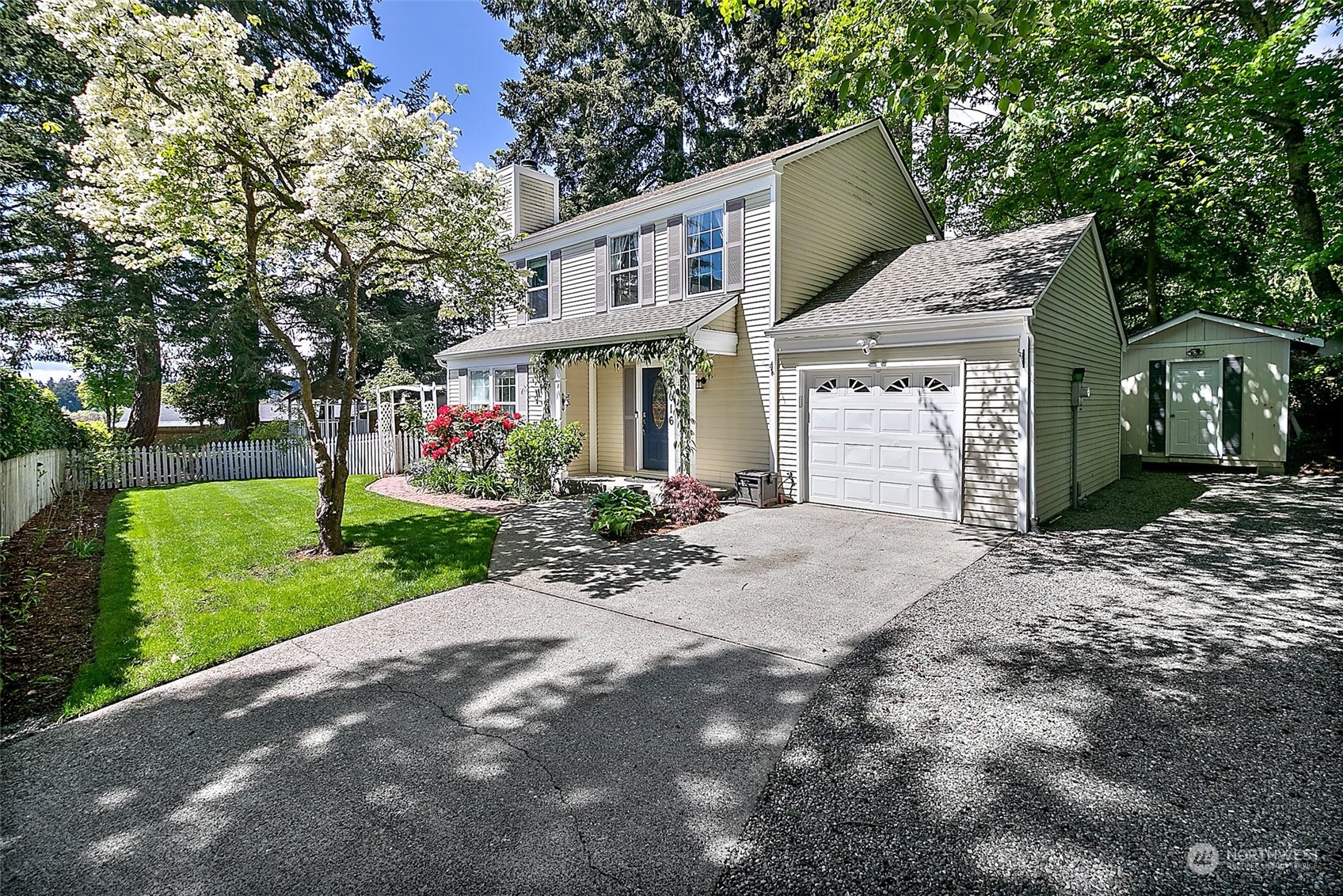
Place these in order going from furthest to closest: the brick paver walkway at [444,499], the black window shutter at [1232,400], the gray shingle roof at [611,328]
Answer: the black window shutter at [1232,400]
the gray shingle roof at [611,328]
the brick paver walkway at [444,499]

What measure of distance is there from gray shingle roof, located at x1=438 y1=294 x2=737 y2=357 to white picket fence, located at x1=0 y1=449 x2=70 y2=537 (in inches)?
297

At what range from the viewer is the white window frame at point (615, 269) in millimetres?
12977

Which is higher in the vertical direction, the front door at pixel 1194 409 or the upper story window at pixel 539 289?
the upper story window at pixel 539 289

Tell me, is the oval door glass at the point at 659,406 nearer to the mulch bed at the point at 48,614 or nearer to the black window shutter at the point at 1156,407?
the mulch bed at the point at 48,614

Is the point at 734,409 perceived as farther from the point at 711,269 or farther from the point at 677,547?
the point at 677,547

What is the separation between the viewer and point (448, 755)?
10.4 ft

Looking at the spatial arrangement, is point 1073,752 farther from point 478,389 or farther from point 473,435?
point 478,389

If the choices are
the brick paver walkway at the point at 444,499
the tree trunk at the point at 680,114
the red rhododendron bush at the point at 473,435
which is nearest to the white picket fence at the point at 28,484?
the brick paver walkway at the point at 444,499

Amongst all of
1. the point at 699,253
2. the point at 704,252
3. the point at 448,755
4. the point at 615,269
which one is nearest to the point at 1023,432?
the point at 704,252

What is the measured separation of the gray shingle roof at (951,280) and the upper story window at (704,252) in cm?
181

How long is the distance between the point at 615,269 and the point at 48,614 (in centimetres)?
1052

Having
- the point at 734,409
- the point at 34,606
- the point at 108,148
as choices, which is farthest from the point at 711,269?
the point at 34,606

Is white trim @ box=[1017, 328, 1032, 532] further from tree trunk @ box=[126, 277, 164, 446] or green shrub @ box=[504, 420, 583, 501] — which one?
tree trunk @ box=[126, 277, 164, 446]

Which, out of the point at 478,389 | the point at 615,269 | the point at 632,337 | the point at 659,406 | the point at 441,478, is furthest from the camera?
the point at 478,389
